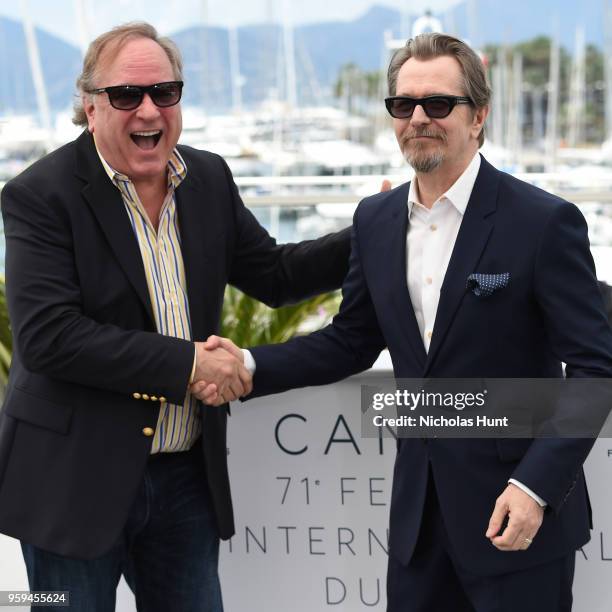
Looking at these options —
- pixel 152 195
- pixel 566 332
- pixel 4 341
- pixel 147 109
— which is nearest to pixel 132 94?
pixel 147 109

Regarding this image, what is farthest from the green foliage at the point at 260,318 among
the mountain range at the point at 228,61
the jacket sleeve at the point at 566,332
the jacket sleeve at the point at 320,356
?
the mountain range at the point at 228,61

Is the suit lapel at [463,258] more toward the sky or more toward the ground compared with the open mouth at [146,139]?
more toward the ground

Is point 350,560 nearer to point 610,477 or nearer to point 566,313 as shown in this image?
point 610,477

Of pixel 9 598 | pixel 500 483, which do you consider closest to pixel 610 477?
pixel 500 483

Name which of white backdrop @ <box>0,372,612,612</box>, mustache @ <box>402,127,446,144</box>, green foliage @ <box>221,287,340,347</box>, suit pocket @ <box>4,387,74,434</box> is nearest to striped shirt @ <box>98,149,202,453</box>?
suit pocket @ <box>4,387,74,434</box>

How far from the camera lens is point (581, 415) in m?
2.33

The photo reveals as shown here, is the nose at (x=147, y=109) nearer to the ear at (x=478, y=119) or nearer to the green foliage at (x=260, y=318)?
A: the ear at (x=478, y=119)

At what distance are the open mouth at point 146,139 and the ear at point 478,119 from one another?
33.1 inches

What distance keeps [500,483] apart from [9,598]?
178cm

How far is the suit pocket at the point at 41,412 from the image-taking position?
2.60 m

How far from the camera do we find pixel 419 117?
2.50 metres

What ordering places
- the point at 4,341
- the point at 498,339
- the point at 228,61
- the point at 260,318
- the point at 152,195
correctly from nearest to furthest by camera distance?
the point at 498,339 → the point at 152,195 → the point at 4,341 → the point at 260,318 → the point at 228,61

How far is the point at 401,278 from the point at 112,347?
0.76 meters

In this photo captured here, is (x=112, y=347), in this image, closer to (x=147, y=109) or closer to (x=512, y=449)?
(x=147, y=109)
